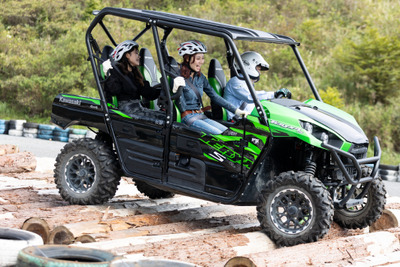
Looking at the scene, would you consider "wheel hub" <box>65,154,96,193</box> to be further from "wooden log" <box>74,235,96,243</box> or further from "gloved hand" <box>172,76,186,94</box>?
"wooden log" <box>74,235,96,243</box>

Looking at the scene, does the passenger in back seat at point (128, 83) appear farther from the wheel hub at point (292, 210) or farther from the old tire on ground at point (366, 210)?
the old tire on ground at point (366, 210)

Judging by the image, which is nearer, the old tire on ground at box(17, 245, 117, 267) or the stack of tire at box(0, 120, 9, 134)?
the old tire on ground at box(17, 245, 117, 267)

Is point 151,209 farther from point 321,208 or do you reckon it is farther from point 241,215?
point 321,208

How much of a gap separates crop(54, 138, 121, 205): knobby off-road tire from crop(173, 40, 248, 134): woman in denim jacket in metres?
1.12

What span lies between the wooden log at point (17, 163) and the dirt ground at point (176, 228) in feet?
1.98

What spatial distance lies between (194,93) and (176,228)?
154 centimetres

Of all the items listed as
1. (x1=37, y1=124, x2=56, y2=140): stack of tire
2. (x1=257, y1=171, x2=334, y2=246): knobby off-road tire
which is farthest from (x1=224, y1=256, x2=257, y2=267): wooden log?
(x1=37, y1=124, x2=56, y2=140): stack of tire

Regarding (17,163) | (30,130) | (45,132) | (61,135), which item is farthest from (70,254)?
(30,130)

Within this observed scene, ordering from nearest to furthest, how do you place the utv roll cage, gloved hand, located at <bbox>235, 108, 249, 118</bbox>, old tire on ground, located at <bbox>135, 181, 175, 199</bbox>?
the utv roll cage
gloved hand, located at <bbox>235, 108, 249, 118</bbox>
old tire on ground, located at <bbox>135, 181, 175, 199</bbox>

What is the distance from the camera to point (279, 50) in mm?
24859

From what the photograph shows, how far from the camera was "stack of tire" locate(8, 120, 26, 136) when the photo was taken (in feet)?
61.3

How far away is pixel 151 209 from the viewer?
330 inches

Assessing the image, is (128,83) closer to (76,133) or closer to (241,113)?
(241,113)

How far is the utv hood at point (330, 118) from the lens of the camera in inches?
281
